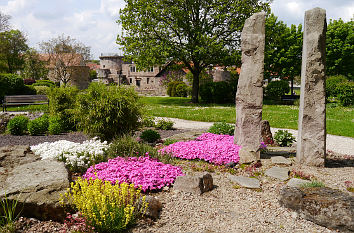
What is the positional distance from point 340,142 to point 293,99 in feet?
Answer: 49.3

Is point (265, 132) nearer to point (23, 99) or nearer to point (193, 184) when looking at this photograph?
point (193, 184)

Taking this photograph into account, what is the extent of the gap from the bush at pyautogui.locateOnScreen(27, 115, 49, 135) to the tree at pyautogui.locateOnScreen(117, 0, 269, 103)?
39.6 ft

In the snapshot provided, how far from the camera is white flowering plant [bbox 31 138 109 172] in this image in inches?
231

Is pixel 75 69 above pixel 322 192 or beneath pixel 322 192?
above

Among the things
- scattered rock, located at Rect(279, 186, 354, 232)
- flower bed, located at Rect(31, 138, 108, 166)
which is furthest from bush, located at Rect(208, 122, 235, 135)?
scattered rock, located at Rect(279, 186, 354, 232)

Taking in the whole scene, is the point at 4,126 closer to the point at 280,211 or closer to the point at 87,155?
the point at 87,155

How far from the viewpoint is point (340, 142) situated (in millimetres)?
9406

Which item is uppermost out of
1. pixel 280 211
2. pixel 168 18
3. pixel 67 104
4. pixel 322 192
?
pixel 168 18

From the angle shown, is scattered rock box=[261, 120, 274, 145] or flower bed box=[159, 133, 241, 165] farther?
scattered rock box=[261, 120, 274, 145]

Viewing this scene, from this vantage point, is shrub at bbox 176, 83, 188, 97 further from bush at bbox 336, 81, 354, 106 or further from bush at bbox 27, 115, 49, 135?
bush at bbox 27, 115, 49, 135

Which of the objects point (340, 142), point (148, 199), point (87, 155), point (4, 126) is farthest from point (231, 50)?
point (148, 199)

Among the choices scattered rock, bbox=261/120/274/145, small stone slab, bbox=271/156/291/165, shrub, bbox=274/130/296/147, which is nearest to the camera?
small stone slab, bbox=271/156/291/165

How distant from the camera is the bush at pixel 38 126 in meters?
10.1

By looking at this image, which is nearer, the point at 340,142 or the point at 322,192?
the point at 322,192
